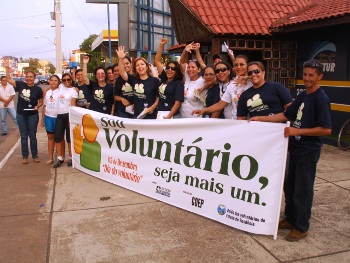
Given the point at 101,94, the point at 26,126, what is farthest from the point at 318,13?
the point at 26,126

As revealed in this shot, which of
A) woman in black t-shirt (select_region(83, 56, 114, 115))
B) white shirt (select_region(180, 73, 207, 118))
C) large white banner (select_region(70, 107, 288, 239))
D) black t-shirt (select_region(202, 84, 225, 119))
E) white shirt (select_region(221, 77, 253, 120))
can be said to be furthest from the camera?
woman in black t-shirt (select_region(83, 56, 114, 115))

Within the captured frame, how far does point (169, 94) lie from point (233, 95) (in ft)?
3.86

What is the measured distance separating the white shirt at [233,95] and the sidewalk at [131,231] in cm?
140

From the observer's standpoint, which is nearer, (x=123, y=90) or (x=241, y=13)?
(x=123, y=90)

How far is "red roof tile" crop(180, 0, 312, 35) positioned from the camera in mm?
9406

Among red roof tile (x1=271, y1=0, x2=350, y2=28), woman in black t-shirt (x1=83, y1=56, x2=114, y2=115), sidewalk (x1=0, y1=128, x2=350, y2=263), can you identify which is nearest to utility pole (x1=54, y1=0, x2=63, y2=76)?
red roof tile (x1=271, y1=0, x2=350, y2=28)

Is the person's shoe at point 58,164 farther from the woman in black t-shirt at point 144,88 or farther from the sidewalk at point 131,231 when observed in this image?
the woman in black t-shirt at point 144,88

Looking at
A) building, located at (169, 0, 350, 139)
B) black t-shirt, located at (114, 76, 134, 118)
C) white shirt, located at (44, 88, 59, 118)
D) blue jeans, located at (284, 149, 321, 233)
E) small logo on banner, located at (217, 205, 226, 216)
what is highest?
building, located at (169, 0, 350, 139)

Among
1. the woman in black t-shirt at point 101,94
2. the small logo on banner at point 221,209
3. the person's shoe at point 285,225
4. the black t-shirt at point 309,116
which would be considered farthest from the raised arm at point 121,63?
the person's shoe at point 285,225

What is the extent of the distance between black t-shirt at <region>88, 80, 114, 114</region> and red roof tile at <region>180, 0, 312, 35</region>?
3938mm

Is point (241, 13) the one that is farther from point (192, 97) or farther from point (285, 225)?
point (285, 225)

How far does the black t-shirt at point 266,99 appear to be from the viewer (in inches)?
149

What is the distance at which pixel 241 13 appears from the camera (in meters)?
9.92

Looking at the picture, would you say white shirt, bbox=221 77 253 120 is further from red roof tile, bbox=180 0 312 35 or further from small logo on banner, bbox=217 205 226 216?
red roof tile, bbox=180 0 312 35
